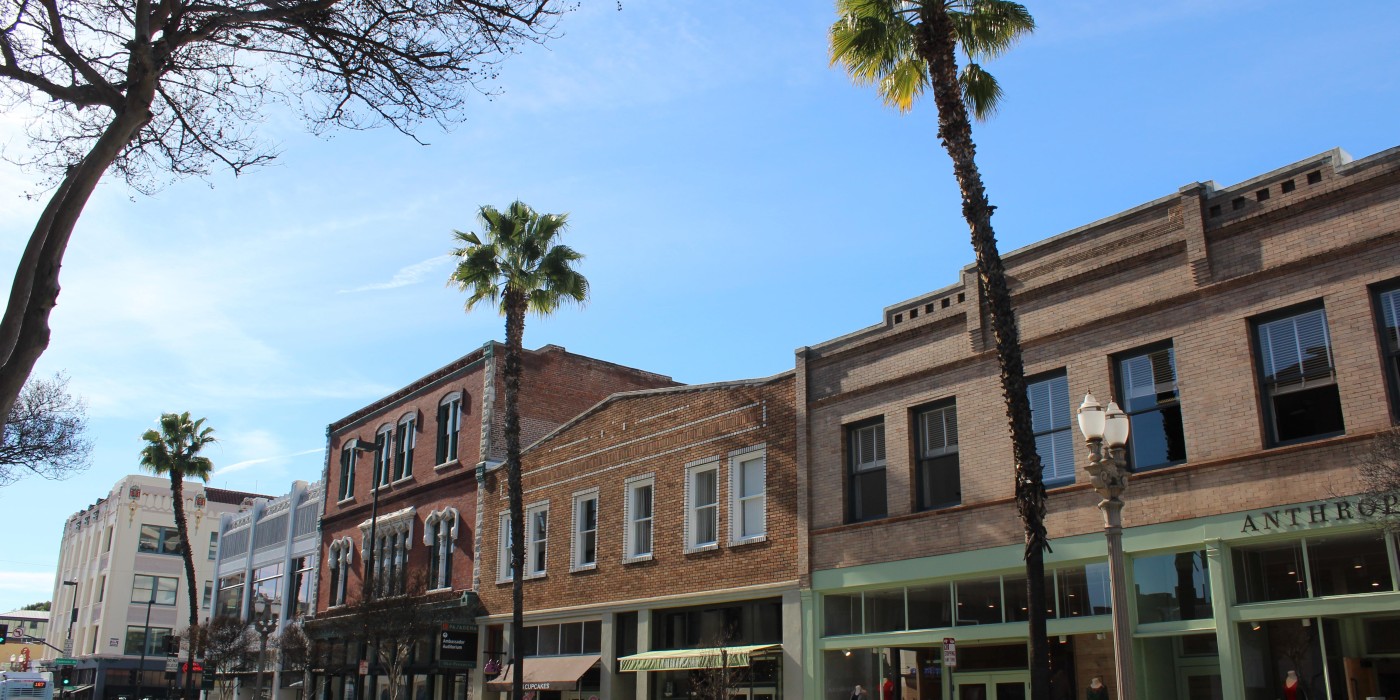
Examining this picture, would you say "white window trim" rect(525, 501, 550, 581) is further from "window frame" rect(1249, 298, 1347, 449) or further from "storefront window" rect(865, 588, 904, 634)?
"window frame" rect(1249, 298, 1347, 449)

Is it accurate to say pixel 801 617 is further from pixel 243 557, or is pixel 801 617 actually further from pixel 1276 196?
pixel 243 557

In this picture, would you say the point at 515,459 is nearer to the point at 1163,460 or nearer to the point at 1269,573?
the point at 1163,460

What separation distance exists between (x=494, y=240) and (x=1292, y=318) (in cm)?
2103

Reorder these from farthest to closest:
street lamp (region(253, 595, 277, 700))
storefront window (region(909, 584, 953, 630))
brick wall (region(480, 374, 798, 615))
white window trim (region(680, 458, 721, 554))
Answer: street lamp (region(253, 595, 277, 700)), white window trim (region(680, 458, 721, 554)), brick wall (region(480, 374, 798, 615)), storefront window (region(909, 584, 953, 630))

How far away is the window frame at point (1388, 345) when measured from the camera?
51.6 feet

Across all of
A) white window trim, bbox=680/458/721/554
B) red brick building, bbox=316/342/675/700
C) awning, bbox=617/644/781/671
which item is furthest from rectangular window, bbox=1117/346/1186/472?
red brick building, bbox=316/342/675/700

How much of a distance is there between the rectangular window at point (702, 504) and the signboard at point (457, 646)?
1061 centimetres

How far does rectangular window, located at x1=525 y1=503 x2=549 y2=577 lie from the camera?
33.6 meters

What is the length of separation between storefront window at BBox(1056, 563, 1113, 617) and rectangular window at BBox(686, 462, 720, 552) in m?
9.44

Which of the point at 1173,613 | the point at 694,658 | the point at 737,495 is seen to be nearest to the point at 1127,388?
the point at 1173,613

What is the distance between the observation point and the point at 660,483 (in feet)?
95.5

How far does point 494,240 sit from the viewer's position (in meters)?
32.5

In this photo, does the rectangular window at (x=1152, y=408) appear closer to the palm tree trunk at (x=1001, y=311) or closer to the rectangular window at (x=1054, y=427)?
the rectangular window at (x=1054, y=427)

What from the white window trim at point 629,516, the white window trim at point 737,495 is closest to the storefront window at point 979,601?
the white window trim at point 737,495
